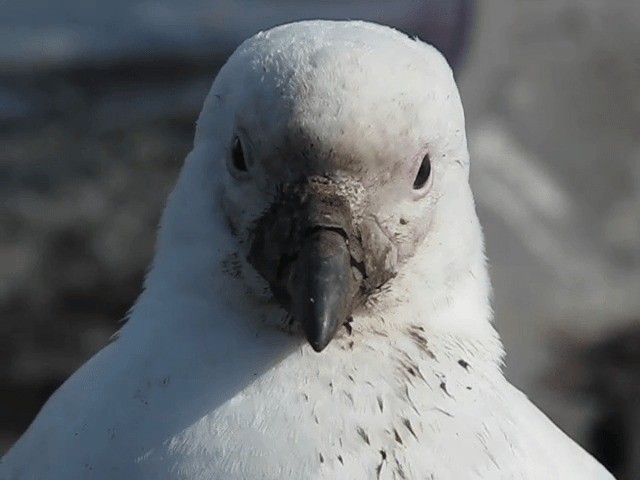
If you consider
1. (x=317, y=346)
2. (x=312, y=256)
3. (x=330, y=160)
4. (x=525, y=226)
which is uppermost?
(x=330, y=160)

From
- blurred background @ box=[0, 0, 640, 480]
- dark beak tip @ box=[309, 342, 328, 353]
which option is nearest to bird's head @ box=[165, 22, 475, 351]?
dark beak tip @ box=[309, 342, 328, 353]

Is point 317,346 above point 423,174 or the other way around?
the other way around

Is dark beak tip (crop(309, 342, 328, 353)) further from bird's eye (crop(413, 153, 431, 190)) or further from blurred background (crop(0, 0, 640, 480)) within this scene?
blurred background (crop(0, 0, 640, 480))

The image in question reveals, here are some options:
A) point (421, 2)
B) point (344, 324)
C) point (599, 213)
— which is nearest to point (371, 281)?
point (344, 324)

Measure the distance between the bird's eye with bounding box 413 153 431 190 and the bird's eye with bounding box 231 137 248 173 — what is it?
1.17 feet

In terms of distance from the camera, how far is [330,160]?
322 cm

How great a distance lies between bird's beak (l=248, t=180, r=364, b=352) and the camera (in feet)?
10.1

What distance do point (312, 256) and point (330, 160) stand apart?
211mm

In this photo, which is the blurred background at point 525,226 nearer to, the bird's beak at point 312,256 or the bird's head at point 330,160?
the bird's head at point 330,160

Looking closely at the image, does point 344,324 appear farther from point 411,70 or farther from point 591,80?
point 591,80

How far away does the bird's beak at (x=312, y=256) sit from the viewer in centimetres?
309

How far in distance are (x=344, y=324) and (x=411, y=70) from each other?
540mm

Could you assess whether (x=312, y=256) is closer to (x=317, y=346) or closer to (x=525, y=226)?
(x=317, y=346)

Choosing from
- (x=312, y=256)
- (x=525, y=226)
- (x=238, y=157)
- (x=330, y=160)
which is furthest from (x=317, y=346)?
(x=525, y=226)
